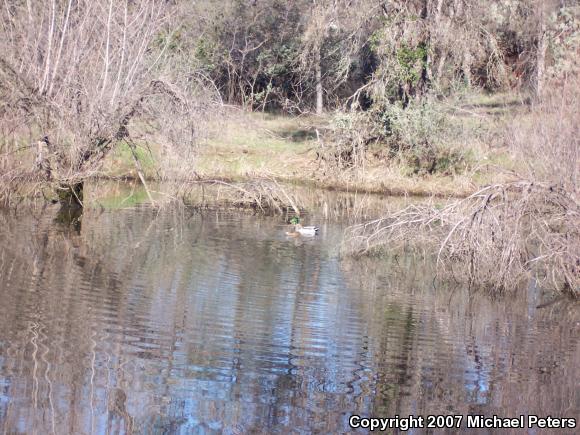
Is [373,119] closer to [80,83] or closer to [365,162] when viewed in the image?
[365,162]

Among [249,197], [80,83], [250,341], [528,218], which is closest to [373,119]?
[249,197]

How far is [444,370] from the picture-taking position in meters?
11.0

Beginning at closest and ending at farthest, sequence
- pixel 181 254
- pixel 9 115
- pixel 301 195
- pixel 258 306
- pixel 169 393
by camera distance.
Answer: pixel 169 393 < pixel 258 306 < pixel 181 254 < pixel 9 115 < pixel 301 195

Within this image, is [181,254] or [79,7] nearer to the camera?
[181,254]

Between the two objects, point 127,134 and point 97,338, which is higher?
point 127,134

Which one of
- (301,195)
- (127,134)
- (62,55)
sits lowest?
(301,195)

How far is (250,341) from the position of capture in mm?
11641

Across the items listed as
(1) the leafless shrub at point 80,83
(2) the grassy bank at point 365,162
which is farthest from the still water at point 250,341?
(2) the grassy bank at point 365,162

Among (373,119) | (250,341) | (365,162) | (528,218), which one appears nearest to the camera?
(250,341)

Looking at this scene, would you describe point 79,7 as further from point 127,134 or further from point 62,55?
point 127,134

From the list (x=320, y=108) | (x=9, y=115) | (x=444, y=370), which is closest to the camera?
(x=444, y=370)

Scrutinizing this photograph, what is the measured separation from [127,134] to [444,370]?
1175 centimetres

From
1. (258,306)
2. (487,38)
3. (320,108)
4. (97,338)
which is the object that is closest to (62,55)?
(258,306)

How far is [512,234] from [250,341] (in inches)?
228
